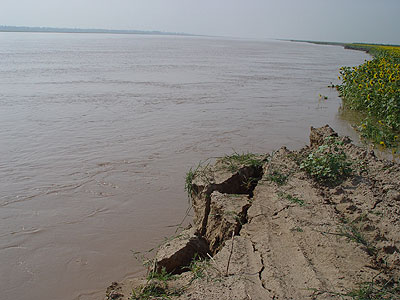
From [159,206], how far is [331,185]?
2.29 m

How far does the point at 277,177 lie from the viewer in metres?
4.02

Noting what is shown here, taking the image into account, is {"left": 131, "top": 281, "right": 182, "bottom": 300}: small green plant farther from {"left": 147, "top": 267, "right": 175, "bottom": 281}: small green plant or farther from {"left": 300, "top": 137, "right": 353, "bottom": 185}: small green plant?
{"left": 300, "top": 137, "right": 353, "bottom": 185}: small green plant

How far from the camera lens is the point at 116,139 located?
25.3 ft

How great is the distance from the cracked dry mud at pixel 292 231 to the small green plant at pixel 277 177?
0.03 metres

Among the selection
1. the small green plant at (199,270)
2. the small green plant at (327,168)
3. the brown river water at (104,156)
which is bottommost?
the brown river water at (104,156)

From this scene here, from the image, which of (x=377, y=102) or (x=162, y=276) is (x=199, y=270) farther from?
(x=377, y=102)

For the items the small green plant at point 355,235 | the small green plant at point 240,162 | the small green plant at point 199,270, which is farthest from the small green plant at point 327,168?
the small green plant at point 199,270

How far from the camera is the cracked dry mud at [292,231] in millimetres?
2504

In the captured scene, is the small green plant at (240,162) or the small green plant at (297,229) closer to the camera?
the small green plant at (297,229)

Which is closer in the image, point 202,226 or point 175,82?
point 202,226

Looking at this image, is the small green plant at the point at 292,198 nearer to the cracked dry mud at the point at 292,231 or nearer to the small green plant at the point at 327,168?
the cracked dry mud at the point at 292,231

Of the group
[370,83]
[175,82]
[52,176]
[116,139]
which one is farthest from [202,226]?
[175,82]

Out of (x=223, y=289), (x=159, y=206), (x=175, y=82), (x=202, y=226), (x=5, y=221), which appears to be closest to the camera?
(x=223, y=289)

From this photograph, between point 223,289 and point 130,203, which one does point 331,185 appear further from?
point 130,203
